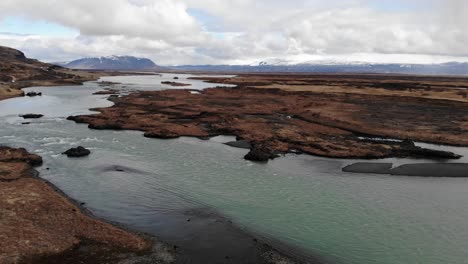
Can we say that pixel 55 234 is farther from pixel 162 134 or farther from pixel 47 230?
pixel 162 134

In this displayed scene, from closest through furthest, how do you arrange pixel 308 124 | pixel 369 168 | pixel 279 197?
pixel 279 197 < pixel 369 168 < pixel 308 124

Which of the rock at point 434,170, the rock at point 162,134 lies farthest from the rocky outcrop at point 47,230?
the rock at point 434,170

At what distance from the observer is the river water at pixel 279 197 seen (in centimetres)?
2270

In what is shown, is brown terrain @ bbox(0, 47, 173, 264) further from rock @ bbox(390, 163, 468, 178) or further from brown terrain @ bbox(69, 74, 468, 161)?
rock @ bbox(390, 163, 468, 178)

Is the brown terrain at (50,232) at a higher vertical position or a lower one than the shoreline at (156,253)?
higher

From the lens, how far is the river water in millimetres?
22703

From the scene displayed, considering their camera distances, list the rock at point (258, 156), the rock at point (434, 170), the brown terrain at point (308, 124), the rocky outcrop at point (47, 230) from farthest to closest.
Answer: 1. the brown terrain at point (308, 124)
2. the rock at point (258, 156)
3. the rock at point (434, 170)
4. the rocky outcrop at point (47, 230)

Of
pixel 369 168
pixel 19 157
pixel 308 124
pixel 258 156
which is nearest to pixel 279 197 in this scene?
pixel 258 156

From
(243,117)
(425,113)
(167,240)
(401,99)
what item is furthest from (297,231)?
(401,99)

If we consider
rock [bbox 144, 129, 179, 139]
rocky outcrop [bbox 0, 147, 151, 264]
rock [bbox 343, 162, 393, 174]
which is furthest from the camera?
rock [bbox 144, 129, 179, 139]

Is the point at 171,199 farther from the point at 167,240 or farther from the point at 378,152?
the point at 378,152

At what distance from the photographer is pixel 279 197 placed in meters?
29.5

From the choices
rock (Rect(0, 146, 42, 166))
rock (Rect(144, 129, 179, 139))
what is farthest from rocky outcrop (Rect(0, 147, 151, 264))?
rock (Rect(144, 129, 179, 139))

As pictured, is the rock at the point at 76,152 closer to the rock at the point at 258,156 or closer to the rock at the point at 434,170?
the rock at the point at 258,156
